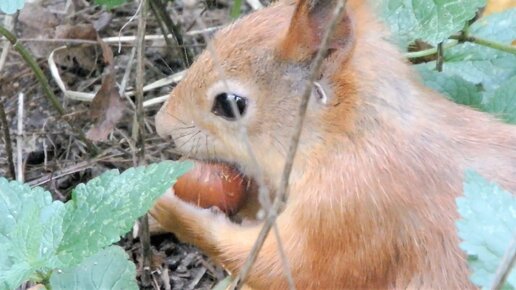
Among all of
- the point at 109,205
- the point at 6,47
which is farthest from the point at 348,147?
the point at 6,47

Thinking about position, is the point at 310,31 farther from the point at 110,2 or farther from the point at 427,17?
the point at 110,2

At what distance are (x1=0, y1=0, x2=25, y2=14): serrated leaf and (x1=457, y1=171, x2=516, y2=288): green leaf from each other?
1.16m

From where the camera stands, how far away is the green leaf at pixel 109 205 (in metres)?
1.91

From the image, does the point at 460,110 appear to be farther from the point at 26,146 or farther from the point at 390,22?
the point at 26,146

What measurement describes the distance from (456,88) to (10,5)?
4.00ft

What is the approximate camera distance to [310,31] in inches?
83.0

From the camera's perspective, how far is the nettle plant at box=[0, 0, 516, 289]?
174 centimetres

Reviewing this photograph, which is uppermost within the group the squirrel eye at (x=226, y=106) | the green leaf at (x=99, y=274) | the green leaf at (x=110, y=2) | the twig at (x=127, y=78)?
the green leaf at (x=110, y=2)

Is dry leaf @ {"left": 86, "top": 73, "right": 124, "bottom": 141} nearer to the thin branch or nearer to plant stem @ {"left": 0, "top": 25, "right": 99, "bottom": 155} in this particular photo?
plant stem @ {"left": 0, "top": 25, "right": 99, "bottom": 155}

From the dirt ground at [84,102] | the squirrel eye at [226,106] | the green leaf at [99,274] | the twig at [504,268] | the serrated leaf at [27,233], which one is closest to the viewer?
the twig at [504,268]

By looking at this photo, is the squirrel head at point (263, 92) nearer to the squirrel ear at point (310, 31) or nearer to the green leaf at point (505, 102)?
the squirrel ear at point (310, 31)

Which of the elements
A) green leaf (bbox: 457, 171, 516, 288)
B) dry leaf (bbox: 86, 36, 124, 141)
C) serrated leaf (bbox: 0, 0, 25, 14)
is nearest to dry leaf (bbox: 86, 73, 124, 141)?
dry leaf (bbox: 86, 36, 124, 141)

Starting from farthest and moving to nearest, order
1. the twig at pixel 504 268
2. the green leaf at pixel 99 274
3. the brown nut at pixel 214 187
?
the brown nut at pixel 214 187 < the green leaf at pixel 99 274 < the twig at pixel 504 268

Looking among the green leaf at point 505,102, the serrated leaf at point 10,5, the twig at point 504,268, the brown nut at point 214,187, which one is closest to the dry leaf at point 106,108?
the brown nut at point 214,187
